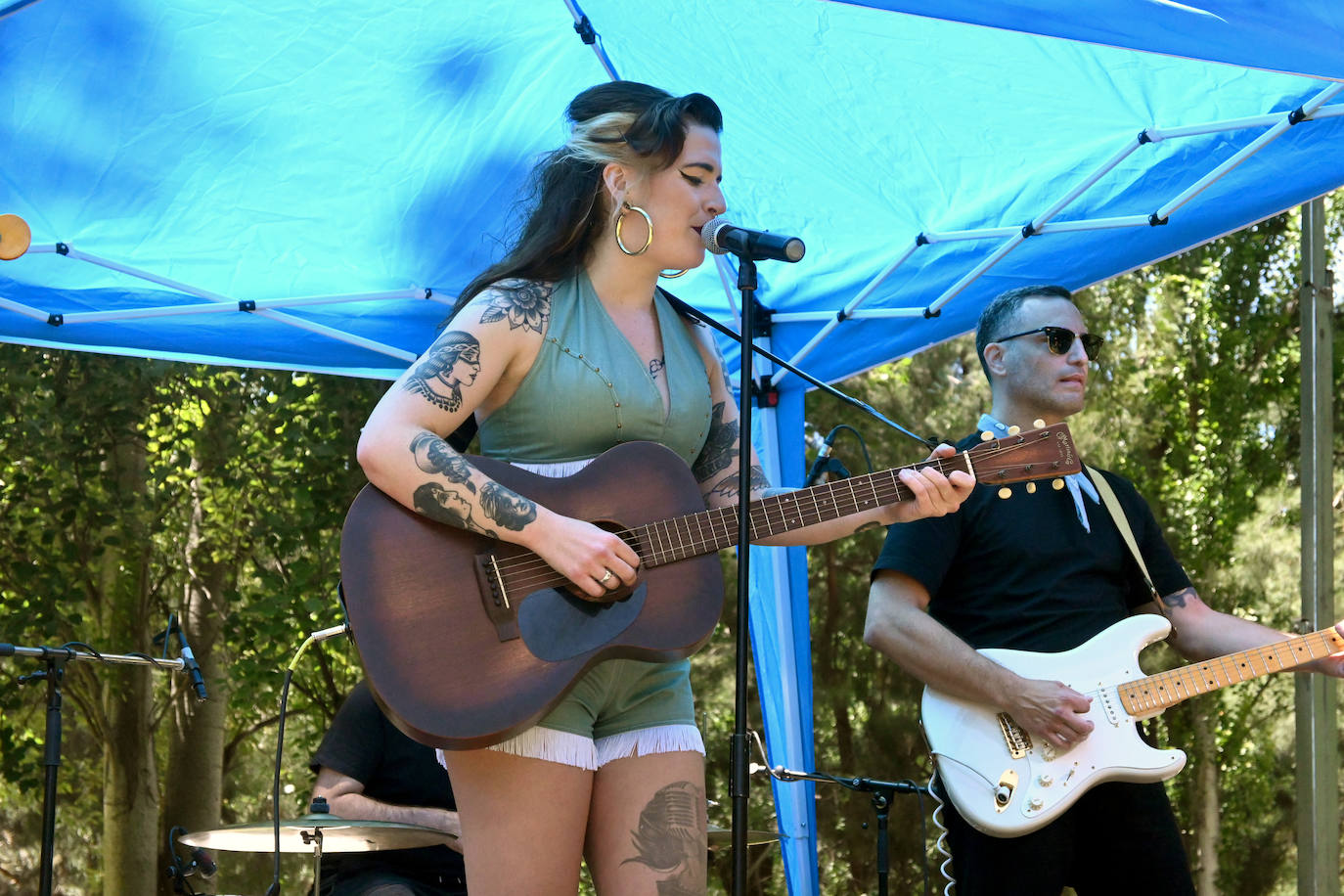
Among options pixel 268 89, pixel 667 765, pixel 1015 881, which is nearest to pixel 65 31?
pixel 268 89

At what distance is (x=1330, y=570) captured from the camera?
5551mm

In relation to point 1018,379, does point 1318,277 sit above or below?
above

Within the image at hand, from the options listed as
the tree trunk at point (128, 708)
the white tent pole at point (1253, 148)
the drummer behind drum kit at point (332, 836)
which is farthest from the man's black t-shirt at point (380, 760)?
the tree trunk at point (128, 708)

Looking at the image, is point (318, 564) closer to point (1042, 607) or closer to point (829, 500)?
point (1042, 607)

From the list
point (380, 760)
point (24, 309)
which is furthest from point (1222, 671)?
point (24, 309)

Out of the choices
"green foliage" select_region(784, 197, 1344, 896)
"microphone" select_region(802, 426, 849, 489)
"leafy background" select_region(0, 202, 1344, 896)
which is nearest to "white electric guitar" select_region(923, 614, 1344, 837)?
"microphone" select_region(802, 426, 849, 489)

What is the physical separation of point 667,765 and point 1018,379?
6.99 ft

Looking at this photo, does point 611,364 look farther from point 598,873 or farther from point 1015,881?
point 1015,881

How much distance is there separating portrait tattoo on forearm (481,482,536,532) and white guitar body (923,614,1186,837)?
1571mm

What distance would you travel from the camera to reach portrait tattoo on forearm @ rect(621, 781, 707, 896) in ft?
7.55

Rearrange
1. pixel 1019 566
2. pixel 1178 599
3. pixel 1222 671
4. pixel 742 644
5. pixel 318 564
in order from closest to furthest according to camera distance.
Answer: pixel 742 644, pixel 1222 671, pixel 1019 566, pixel 1178 599, pixel 318 564

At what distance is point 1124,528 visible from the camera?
3727mm

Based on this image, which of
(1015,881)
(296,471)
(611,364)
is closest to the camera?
(611,364)

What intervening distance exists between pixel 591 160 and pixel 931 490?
979 millimetres
